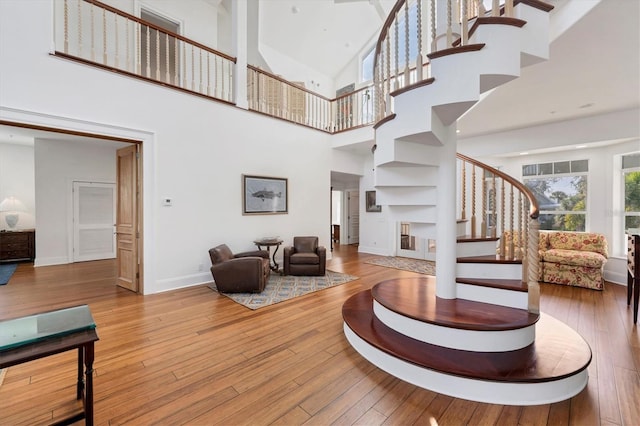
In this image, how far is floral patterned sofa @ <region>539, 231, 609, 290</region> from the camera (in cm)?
429

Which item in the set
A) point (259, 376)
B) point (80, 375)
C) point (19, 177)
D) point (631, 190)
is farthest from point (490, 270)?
point (19, 177)

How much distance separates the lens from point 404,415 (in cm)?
168

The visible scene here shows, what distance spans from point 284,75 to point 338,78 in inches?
85.8

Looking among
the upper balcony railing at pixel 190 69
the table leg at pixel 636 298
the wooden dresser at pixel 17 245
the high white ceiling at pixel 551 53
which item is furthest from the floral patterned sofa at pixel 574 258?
the wooden dresser at pixel 17 245

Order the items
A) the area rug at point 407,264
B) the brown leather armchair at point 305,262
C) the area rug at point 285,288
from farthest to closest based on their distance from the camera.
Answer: the area rug at point 407,264 → the brown leather armchair at point 305,262 → the area rug at point 285,288

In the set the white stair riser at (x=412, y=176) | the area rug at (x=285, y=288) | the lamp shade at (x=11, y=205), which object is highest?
the white stair riser at (x=412, y=176)

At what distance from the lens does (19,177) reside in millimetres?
6828

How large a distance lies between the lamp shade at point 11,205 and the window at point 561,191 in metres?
11.8

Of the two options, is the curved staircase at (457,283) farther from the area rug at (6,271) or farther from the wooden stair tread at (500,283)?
the area rug at (6,271)

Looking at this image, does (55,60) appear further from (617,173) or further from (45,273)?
(617,173)

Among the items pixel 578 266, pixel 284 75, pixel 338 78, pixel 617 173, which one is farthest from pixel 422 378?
pixel 338 78

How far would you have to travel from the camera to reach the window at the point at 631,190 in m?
4.56

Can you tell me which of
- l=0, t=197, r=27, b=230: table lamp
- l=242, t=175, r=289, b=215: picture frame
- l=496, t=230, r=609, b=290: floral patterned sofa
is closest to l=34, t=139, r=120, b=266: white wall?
l=0, t=197, r=27, b=230: table lamp

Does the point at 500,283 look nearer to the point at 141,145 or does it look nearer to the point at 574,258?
the point at 574,258
